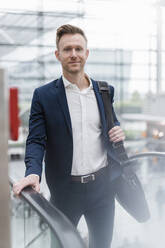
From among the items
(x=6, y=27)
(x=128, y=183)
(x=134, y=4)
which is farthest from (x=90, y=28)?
(x=128, y=183)

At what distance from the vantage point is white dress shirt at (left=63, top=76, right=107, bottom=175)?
209 cm

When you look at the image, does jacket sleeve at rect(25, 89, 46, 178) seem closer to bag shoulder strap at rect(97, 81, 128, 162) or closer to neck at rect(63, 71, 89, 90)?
neck at rect(63, 71, 89, 90)

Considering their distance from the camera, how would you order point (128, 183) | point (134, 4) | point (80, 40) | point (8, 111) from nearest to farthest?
point (8, 111)
point (80, 40)
point (128, 183)
point (134, 4)

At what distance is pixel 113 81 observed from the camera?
15.1 metres

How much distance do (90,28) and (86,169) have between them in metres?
12.8

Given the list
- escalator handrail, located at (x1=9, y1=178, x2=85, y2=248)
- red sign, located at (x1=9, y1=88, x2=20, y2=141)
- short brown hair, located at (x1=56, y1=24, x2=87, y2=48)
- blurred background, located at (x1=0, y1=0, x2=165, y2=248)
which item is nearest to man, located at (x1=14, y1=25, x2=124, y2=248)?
short brown hair, located at (x1=56, y1=24, x2=87, y2=48)

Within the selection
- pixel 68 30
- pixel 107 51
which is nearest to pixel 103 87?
pixel 68 30

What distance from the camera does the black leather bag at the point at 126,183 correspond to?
216 centimetres

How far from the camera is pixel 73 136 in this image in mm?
2086

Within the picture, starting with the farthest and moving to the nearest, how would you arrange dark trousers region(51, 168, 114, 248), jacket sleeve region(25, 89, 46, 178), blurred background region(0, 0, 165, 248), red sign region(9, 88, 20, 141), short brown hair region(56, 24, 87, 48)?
blurred background region(0, 0, 165, 248) → dark trousers region(51, 168, 114, 248) → short brown hair region(56, 24, 87, 48) → jacket sleeve region(25, 89, 46, 178) → red sign region(9, 88, 20, 141)

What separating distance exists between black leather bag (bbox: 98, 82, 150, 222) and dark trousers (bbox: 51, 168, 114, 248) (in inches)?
4.0

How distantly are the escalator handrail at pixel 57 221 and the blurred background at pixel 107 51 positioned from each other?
1041 centimetres

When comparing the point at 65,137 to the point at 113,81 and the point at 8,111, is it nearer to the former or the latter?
the point at 8,111

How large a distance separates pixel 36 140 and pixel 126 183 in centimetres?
74
